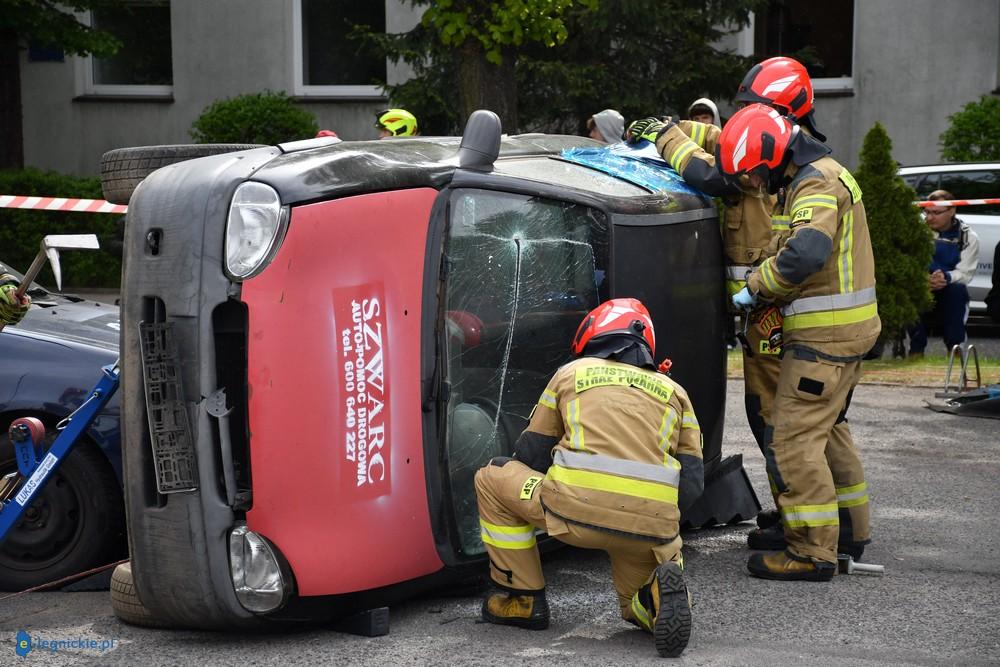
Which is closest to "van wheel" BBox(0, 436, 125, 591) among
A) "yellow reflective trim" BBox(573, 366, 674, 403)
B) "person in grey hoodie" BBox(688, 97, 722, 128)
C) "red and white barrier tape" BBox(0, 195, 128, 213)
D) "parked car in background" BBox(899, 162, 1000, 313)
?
"yellow reflective trim" BBox(573, 366, 674, 403)

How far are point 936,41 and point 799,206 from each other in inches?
550

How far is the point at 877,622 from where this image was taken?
187 inches

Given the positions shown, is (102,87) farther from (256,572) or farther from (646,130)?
(256,572)

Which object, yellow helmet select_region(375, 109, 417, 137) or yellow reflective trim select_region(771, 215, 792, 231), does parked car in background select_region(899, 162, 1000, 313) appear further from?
yellow reflective trim select_region(771, 215, 792, 231)

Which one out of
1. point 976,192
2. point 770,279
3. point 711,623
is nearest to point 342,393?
point 711,623

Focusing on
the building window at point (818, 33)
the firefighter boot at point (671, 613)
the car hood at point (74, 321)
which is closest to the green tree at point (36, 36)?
the building window at point (818, 33)

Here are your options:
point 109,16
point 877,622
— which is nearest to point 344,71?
point 109,16

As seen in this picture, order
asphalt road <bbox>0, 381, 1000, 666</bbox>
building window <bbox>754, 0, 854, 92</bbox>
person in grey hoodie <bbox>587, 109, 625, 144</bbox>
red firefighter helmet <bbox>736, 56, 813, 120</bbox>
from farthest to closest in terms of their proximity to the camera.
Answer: building window <bbox>754, 0, 854, 92</bbox> < person in grey hoodie <bbox>587, 109, 625, 144</bbox> < red firefighter helmet <bbox>736, 56, 813, 120</bbox> < asphalt road <bbox>0, 381, 1000, 666</bbox>

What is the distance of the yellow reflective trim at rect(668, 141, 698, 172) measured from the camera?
5664mm

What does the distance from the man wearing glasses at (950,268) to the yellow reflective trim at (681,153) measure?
19.9ft

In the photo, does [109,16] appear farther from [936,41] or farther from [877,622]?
[877,622]

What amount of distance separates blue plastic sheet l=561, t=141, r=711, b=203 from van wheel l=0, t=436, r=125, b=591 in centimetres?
225

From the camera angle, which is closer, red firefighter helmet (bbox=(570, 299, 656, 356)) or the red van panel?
the red van panel

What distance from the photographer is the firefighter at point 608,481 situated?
432 cm
